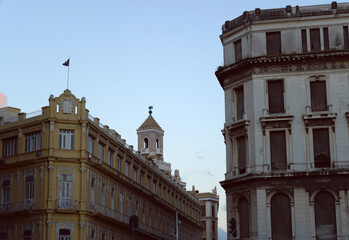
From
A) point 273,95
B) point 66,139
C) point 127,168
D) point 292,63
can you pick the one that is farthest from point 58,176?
point 292,63

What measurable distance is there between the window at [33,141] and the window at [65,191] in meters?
4.27

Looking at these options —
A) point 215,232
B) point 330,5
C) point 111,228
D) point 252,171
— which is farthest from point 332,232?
point 215,232

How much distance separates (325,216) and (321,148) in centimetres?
614

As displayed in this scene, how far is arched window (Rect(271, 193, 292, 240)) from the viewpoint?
197 ft

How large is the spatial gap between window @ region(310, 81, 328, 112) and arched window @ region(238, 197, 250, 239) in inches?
425

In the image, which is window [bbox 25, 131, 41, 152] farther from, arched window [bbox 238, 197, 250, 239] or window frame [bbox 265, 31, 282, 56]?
window frame [bbox 265, 31, 282, 56]

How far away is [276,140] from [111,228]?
2325 centimetres

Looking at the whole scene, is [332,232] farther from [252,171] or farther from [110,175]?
[110,175]

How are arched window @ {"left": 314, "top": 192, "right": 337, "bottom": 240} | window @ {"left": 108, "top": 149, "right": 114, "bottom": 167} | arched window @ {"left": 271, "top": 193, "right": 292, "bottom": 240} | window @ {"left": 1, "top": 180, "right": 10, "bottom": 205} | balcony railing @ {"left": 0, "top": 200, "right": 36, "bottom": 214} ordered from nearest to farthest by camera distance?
arched window @ {"left": 314, "top": 192, "right": 337, "bottom": 240}
arched window @ {"left": 271, "top": 193, "right": 292, "bottom": 240}
balcony railing @ {"left": 0, "top": 200, "right": 36, "bottom": 214}
window @ {"left": 1, "top": 180, "right": 10, "bottom": 205}
window @ {"left": 108, "top": 149, "right": 114, "bottom": 167}

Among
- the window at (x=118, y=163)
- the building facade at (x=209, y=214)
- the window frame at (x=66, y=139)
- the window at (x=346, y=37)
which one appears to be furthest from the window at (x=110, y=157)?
the building facade at (x=209, y=214)

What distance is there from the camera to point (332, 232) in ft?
194

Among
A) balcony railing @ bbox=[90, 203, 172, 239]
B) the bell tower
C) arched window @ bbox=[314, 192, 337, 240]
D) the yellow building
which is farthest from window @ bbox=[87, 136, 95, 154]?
the bell tower

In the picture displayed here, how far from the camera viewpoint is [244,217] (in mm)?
62500

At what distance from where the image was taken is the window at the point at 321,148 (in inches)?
2394
